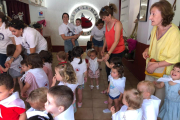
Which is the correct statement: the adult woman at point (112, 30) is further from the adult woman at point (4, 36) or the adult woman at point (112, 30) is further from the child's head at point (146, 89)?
the adult woman at point (4, 36)

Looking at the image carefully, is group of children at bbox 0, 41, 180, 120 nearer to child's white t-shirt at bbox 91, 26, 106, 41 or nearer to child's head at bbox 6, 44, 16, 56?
child's head at bbox 6, 44, 16, 56

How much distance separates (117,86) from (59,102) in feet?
3.53

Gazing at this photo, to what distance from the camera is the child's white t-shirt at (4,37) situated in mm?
2376

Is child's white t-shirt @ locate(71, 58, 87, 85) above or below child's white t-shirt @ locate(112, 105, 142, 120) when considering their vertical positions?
above

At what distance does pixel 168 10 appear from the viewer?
4.63 ft

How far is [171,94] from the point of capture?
1.61 metres

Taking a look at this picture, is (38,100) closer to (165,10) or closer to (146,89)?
(146,89)

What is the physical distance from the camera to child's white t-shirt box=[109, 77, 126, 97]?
6.38 ft

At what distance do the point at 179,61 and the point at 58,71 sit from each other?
1.37m

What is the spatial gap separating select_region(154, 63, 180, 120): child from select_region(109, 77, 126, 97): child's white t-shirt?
451 millimetres

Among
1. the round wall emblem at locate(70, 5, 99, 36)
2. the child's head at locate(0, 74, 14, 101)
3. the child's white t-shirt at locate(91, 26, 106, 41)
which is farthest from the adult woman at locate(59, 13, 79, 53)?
the round wall emblem at locate(70, 5, 99, 36)

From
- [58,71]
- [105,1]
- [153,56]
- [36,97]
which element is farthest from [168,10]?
[105,1]

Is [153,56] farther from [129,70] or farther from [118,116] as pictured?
[129,70]

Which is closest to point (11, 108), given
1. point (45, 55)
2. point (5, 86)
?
point (5, 86)
